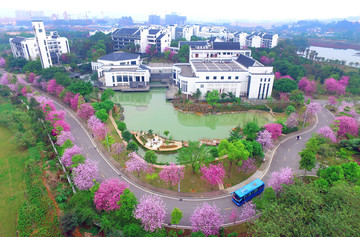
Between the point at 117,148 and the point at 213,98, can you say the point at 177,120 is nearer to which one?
the point at 213,98

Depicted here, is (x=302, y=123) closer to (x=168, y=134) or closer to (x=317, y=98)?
(x=317, y=98)

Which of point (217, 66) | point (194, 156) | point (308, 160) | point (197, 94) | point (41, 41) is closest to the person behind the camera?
point (308, 160)

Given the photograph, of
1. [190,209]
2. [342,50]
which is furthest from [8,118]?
[342,50]

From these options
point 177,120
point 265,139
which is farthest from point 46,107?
point 265,139

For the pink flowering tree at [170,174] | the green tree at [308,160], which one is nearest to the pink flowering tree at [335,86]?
the green tree at [308,160]

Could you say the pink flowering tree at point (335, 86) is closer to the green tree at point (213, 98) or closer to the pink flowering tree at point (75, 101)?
the green tree at point (213, 98)

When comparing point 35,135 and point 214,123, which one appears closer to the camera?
point 35,135
